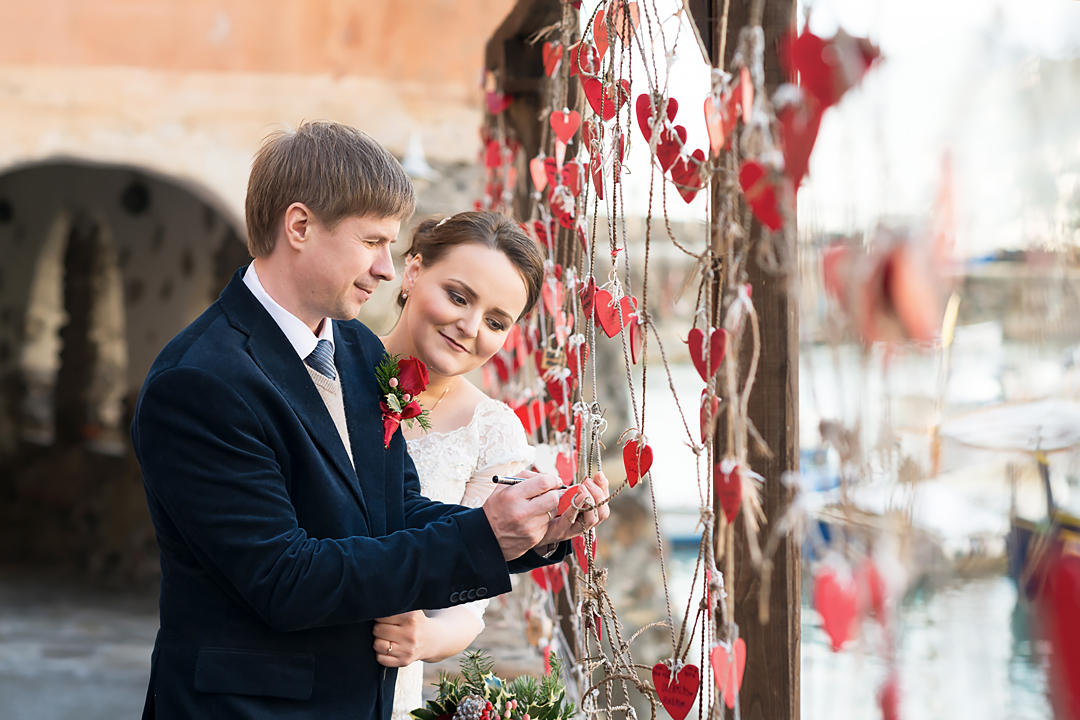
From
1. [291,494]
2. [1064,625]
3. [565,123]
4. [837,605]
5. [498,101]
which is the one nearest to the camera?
[1064,625]

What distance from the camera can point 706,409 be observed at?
1168mm

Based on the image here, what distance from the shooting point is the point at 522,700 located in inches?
63.9

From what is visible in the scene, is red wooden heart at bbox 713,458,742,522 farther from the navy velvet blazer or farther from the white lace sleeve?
the white lace sleeve

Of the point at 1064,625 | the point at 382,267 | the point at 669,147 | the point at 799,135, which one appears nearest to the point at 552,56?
the point at 669,147

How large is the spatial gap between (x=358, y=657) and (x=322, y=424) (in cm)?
27

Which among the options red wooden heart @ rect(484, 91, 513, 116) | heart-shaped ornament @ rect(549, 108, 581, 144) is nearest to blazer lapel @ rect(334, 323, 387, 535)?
heart-shaped ornament @ rect(549, 108, 581, 144)

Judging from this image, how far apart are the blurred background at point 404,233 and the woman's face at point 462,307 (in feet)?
0.97

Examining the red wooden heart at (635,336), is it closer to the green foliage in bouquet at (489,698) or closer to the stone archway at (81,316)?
the green foliage in bouquet at (489,698)

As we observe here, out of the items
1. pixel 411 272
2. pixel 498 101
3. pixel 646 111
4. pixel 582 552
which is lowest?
pixel 582 552

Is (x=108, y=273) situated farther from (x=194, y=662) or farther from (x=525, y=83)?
(x=194, y=662)

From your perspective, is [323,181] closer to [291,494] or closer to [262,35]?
[291,494]

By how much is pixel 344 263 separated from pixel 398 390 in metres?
0.22

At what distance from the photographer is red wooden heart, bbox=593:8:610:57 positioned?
1.44 m

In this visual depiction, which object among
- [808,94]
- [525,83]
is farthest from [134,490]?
[808,94]
